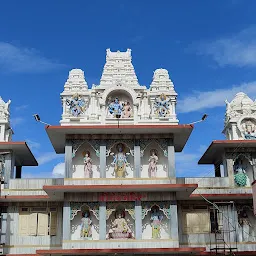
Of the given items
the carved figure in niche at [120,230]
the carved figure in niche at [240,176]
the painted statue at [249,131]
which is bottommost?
the carved figure in niche at [120,230]

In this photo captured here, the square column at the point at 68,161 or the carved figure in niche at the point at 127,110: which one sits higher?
the carved figure in niche at the point at 127,110

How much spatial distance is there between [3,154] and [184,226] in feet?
40.5

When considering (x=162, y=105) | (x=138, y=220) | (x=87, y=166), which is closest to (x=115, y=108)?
(x=162, y=105)

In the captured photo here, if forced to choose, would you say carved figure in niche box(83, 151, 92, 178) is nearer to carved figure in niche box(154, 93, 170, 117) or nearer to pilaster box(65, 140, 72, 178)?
pilaster box(65, 140, 72, 178)

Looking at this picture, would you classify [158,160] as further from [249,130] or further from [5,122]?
[5,122]

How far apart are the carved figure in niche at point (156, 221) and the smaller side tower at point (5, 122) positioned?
11.3 metres

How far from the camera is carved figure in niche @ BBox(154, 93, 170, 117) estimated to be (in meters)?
30.7

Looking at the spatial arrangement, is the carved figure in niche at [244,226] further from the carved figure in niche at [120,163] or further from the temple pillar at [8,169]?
the temple pillar at [8,169]

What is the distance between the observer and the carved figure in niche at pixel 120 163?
29553mm

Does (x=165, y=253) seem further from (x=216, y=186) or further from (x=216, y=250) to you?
(x=216, y=186)

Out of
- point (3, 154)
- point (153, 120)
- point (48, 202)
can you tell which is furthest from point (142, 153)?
point (3, 154)

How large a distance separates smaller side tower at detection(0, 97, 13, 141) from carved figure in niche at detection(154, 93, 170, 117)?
1024cm

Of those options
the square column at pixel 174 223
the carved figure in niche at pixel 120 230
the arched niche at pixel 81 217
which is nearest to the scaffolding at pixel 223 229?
the square column at pixel 174 223

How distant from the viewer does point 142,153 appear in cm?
2970
